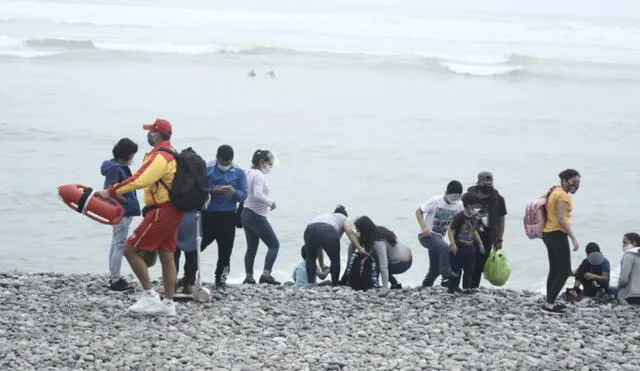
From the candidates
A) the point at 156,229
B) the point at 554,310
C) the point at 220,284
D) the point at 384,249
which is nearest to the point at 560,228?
the point at 554,310

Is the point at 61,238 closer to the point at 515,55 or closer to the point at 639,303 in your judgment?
the point at 639,303

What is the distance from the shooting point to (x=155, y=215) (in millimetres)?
9383

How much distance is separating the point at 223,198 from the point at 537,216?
3077 millimetres

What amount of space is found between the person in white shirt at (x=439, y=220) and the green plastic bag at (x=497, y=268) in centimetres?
43

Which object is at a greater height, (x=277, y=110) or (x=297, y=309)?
(x=277, y=110)

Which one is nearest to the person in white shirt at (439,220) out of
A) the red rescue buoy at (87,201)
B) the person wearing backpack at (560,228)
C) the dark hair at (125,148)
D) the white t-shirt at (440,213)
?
the white t-shirt at (440,213)

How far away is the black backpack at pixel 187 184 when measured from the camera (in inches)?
368

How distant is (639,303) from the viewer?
37.0 ft

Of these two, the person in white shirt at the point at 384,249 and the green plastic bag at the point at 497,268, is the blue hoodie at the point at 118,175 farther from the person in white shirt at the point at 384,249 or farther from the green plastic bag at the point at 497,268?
the green plastic bag at the point at 497,268

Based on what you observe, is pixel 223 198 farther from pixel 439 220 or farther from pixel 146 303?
pixel 439 220

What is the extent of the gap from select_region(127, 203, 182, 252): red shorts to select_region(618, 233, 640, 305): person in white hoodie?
185 inches

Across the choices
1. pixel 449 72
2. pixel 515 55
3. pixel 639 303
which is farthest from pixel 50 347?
pixel 515 55

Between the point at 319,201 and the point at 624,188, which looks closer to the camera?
the point at 319,201

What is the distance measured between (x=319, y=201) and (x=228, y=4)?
98334 millimetres
